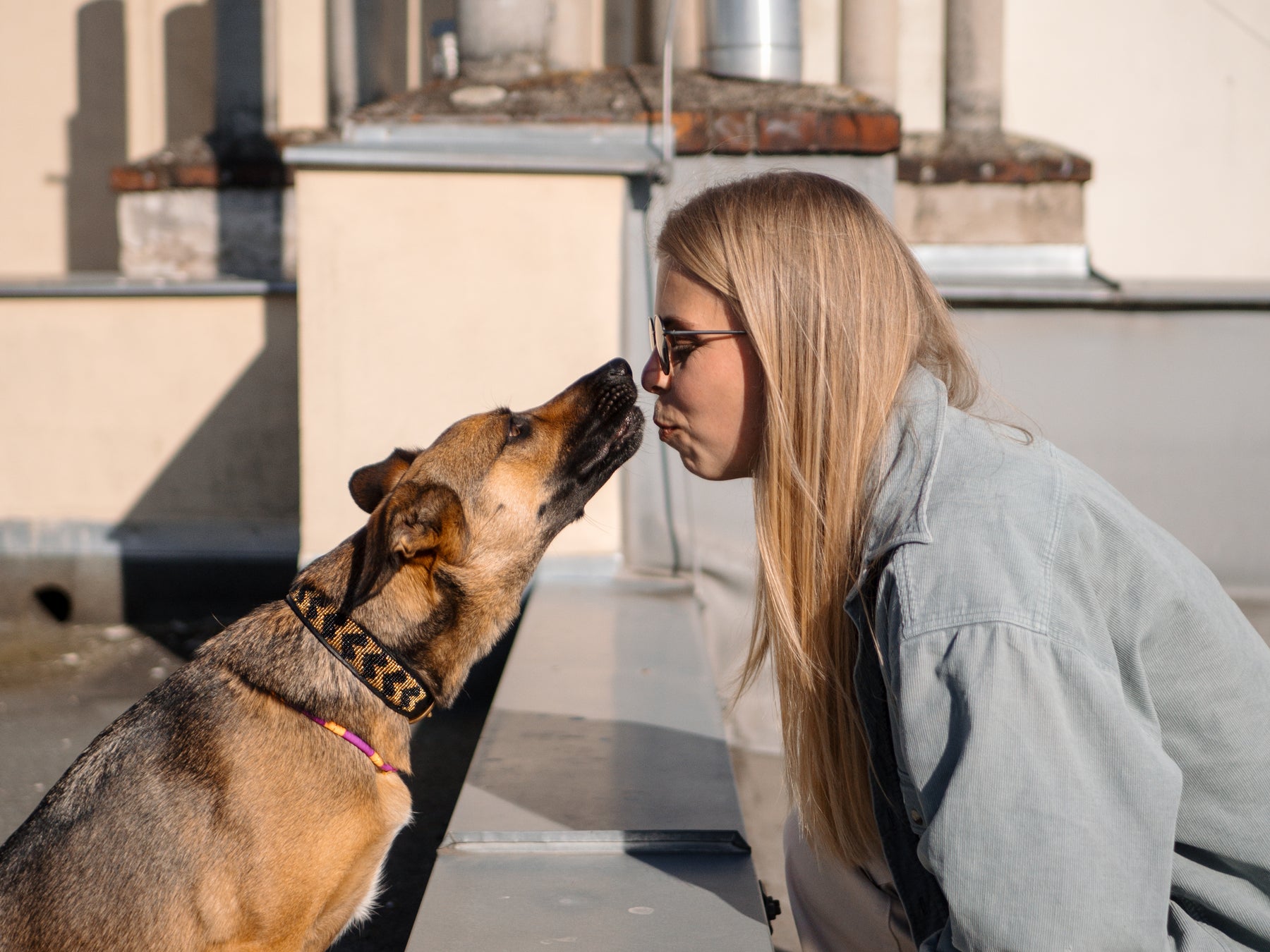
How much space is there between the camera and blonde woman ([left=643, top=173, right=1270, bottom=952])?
4.77ft

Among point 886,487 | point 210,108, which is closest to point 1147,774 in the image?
point 886,487

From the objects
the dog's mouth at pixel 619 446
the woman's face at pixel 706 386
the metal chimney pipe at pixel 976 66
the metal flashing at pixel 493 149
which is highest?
the metal chimney pipe at pixel 976 66

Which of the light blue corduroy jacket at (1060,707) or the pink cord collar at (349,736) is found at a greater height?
the light blue corduroy jacket at (1060,707)

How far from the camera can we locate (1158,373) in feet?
18.1

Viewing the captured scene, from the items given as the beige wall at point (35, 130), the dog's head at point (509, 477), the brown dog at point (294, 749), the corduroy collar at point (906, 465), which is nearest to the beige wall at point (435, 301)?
the dog's head at point (509, 477)

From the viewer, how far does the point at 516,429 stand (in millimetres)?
2904

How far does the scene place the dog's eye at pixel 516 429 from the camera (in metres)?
2.88

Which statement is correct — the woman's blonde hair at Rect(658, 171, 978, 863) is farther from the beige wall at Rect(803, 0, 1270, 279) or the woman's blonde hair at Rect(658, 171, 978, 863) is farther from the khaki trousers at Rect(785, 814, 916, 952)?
the beige wall at Rect(803, 0, 1270, 279)

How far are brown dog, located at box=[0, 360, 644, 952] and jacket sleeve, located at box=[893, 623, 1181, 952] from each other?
1.27m

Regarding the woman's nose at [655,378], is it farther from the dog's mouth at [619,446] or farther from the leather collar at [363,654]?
the leather collar at [363,654]

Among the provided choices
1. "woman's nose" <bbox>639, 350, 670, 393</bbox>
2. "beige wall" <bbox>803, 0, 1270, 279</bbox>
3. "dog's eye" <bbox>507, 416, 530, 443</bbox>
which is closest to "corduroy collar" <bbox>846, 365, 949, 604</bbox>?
"woman's nose" <bbox>639, 350, 670, 393</bbox>

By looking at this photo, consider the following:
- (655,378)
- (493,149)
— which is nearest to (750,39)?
(493,149)

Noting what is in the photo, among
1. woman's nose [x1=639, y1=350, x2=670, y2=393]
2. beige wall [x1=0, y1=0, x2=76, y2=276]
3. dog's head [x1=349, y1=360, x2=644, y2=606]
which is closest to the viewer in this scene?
woman's nose [x1=639, y1=350, x2=670, y2=393]

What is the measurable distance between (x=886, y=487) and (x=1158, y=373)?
14.6 feet
